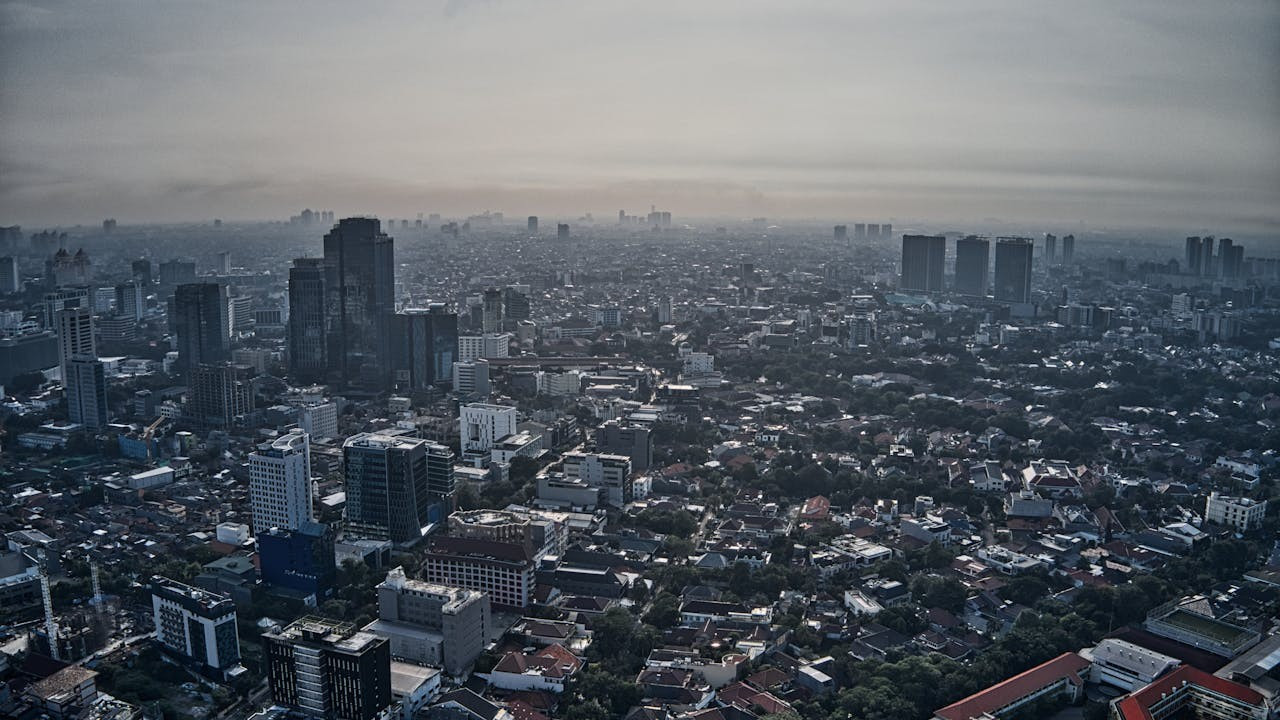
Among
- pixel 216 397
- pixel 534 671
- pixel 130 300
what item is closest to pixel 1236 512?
pixel 534 671

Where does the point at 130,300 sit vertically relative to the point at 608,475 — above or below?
above

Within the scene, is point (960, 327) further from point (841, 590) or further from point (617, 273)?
point (841, 590)

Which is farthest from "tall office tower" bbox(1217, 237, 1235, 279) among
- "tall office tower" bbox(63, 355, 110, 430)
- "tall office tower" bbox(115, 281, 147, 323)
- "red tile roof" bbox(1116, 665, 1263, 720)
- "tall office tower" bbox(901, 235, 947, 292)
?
Answer: "tall office tower" bbox(115, 281, 147, 323)

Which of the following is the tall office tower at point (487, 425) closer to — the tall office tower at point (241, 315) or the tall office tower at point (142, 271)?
the tall office tower at point (241, 315)

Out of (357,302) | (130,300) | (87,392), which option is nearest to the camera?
(87,392)

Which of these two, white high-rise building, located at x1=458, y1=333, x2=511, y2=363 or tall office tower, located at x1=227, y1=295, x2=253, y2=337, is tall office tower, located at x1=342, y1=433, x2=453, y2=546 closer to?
white high-rise building, located at x1=458, y1=333, x2=511, y2=363

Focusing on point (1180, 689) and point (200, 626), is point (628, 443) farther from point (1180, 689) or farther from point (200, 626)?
point (1180, 689)
